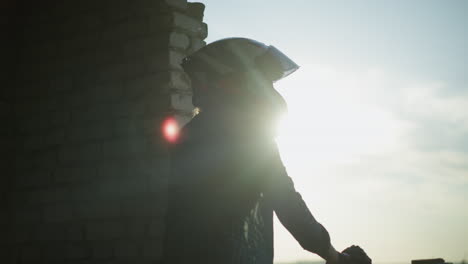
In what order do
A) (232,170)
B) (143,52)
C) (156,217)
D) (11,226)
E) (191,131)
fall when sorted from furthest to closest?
(11,226) → (143,52) → (156,217) → (191,131) → (232,170)

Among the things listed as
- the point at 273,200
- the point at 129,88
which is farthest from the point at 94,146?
the point at 273,200

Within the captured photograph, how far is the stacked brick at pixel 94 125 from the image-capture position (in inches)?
128

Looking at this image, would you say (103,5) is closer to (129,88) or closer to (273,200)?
(129,88)

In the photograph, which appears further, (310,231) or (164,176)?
(164,176)

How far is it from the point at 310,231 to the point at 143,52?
217 cm

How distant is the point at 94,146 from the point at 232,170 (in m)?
2.11

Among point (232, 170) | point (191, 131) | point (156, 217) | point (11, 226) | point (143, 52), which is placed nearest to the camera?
point (232, 170)

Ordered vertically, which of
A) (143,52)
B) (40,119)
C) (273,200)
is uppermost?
(143,52)

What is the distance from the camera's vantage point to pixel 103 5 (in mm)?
3695

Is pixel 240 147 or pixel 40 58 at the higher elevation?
pixel 40 58

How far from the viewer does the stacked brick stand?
3254 millimetres

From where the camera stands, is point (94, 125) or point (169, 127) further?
point (94, 125)

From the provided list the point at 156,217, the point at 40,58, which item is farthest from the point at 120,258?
the point at 40,58

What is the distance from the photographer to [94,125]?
3527 mm
